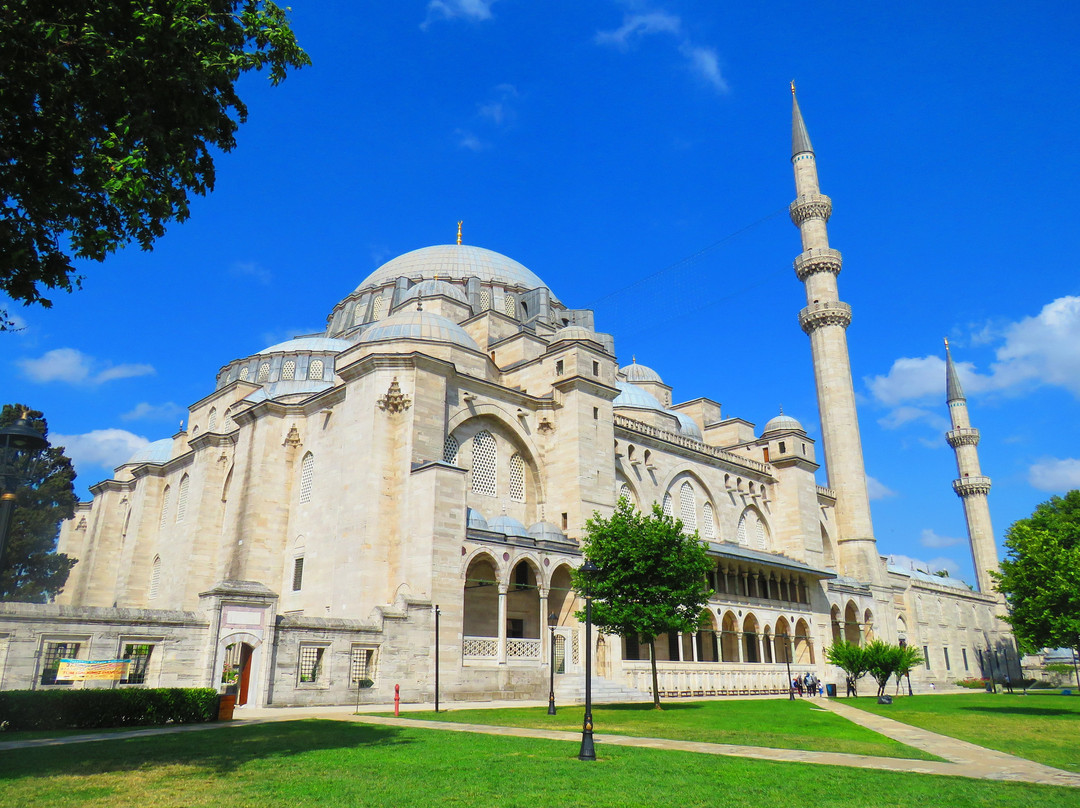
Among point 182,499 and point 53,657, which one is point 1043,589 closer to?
point 53,657

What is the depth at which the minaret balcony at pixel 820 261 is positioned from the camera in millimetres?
50763

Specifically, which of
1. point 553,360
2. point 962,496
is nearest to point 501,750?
point 553,360

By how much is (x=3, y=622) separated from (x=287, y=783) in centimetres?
Result: 1322

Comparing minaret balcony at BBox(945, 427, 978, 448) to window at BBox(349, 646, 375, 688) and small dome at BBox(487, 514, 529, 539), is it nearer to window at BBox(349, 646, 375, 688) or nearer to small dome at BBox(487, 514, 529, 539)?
small dome at BBox(487, 514, 529, 539)

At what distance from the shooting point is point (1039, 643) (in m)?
22.3

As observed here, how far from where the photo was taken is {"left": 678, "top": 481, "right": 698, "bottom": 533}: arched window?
41500 millimetres

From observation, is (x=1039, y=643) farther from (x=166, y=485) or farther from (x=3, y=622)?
(x=166, y=485)

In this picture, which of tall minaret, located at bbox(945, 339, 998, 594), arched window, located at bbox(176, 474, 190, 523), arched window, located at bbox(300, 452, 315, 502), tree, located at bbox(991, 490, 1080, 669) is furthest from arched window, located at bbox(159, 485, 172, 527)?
tall minaret, located at bbox(945, 339, 998, 594)

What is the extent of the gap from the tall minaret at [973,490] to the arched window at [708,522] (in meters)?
35.4

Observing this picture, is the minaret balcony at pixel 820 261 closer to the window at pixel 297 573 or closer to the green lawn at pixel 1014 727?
the green lawn at pixel 1014 727

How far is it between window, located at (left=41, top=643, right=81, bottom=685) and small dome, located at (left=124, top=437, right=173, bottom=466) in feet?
94.2

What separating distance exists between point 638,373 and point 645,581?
3165 cm

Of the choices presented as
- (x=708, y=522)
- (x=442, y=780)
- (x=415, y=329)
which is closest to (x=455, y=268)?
(x=415, y=329)

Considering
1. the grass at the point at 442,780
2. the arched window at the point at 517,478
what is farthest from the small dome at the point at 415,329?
the grass at the point at 442,780
